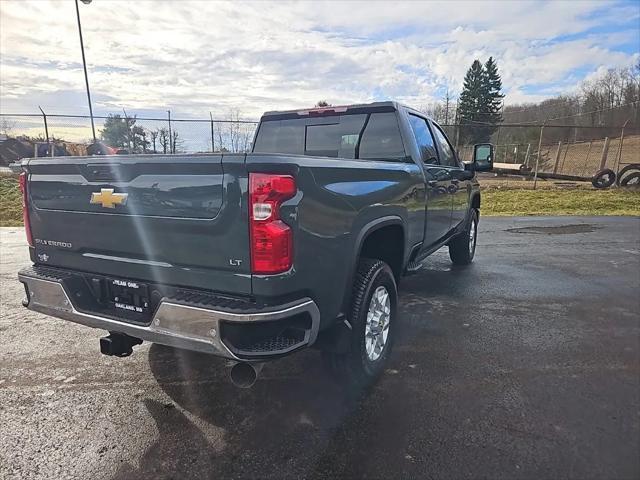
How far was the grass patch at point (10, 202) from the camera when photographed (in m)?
11.4

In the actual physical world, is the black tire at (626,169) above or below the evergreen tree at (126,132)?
below

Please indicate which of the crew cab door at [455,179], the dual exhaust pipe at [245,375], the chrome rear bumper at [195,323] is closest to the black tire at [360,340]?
the chrome rear bumper at [195,323]

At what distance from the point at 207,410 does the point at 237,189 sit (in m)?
1.51

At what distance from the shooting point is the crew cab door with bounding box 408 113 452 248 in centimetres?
442

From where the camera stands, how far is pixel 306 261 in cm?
251

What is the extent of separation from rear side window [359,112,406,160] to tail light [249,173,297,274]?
81.6 inches

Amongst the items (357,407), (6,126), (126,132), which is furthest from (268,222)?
(6,126)

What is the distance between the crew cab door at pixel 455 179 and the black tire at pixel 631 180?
14.3 metres

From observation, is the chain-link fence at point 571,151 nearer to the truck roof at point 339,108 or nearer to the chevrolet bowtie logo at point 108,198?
the truck roof at point 339,108

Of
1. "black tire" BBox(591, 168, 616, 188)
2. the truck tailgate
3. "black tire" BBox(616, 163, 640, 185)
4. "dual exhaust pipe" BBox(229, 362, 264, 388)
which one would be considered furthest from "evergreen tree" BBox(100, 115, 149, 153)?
"black tire" BBox(616, 163, 640, 185)

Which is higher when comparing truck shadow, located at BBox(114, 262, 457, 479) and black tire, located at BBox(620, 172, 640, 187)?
black tire, located at BBox(620, 172, 640, 187)

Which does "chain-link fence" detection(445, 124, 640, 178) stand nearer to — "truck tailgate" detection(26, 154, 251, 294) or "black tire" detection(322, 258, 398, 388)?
"black tire" detection(322, 258, 398, 388)

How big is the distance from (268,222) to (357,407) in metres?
1.43

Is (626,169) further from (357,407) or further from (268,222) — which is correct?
(268,222)
